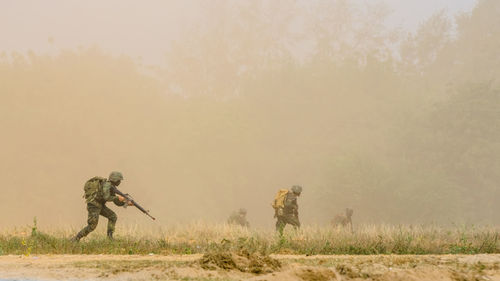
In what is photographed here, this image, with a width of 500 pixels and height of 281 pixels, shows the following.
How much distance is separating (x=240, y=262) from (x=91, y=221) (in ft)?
19.2

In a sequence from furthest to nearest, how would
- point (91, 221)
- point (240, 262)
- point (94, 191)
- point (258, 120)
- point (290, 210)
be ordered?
point (258, 120) → point (290, 210) → point (94, 191) → point (91, 221) → point (240, 262)

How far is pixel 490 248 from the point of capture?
1344 cm

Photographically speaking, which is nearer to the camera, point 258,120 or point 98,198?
point 98,198

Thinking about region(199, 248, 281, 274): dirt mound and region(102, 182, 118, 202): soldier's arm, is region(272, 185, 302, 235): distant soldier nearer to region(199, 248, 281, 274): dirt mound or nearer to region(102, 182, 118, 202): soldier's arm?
region(102, 182, 118, 202): soldier's arm

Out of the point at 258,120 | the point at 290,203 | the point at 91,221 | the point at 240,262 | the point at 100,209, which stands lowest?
the point at 240,262

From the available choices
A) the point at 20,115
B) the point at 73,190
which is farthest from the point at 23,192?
the point at 20,115

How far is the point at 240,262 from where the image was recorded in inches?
388

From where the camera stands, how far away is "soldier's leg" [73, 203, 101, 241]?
14.4m

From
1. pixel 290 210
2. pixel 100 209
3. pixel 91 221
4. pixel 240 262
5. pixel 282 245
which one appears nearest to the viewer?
pixel 240 262

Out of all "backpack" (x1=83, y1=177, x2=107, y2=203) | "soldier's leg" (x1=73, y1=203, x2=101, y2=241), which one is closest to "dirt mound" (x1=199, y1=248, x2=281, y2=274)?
"soldier's leg" (x1=73, y1=203, x2=101, y2=241)

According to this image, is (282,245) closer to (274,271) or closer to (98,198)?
(274,271)

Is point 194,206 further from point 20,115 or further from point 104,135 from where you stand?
point 20,115

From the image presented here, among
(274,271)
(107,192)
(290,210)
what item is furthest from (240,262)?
(290,210)

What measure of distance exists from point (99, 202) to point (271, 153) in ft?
122
